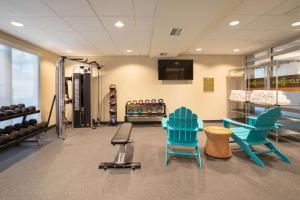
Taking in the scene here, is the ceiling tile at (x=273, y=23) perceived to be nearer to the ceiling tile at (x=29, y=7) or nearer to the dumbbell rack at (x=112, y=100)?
the ceiling tile at (x=29, y=7)

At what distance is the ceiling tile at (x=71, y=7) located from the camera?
2.39 m

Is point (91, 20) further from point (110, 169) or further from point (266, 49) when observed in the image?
point (266, 49)

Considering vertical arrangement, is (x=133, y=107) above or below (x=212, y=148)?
above

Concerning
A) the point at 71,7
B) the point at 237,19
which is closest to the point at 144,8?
the point at 71,7

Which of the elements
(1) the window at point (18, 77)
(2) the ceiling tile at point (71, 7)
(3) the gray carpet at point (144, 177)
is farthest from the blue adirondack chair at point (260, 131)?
(1) the window at point (18, 77)

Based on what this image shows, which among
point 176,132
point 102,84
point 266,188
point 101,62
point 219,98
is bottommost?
point 266,188

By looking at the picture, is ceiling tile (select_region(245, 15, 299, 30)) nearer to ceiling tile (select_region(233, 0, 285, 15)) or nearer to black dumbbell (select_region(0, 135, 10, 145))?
ceiling tile (select_region(233, 0, 285, 15))

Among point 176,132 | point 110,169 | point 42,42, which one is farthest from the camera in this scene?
point 42,42

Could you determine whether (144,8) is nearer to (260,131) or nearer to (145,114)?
(260,131)

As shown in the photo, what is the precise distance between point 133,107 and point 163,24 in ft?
11.6

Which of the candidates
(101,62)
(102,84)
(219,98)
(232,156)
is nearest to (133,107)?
(102,84)

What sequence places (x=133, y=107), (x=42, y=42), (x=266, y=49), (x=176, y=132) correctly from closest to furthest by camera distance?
(x=176, y=132), (x=42, y=42), (x=266, y=49), (x=133, y=107)

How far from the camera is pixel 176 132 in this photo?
117 inches

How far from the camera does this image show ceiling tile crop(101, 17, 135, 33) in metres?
2.95
